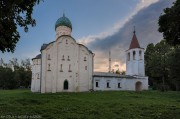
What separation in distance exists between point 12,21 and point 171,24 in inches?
370

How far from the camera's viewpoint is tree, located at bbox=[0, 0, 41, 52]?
34.2ft

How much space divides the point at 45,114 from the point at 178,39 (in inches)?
371

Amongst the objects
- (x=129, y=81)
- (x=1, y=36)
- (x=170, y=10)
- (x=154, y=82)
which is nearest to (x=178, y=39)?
(x=170, y=10)

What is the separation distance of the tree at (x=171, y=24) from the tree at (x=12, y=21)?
8485mm

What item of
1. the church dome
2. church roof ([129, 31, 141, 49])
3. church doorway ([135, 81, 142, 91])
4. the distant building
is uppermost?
the church dome

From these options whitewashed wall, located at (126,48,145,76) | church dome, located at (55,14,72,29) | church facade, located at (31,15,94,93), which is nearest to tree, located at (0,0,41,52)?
church facade, located at (31,15,94,93)

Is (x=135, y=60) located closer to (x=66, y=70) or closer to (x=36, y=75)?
(x=66, y=70)

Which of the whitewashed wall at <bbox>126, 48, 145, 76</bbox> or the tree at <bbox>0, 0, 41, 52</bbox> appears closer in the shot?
the tree at <bbox>0, 0, 41, 52</bbox>

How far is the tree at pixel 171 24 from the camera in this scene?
1524cm

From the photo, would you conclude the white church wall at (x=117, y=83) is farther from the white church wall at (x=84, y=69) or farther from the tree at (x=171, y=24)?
the tree at (x=171, y=24)

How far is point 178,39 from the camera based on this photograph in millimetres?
16188

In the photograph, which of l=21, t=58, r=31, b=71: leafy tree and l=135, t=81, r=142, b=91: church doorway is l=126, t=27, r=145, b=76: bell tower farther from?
l=21, t=58, r=31, b=71: leafy tree

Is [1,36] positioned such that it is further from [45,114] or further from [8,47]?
[45,114]

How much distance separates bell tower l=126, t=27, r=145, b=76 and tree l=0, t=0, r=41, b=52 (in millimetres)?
40452
